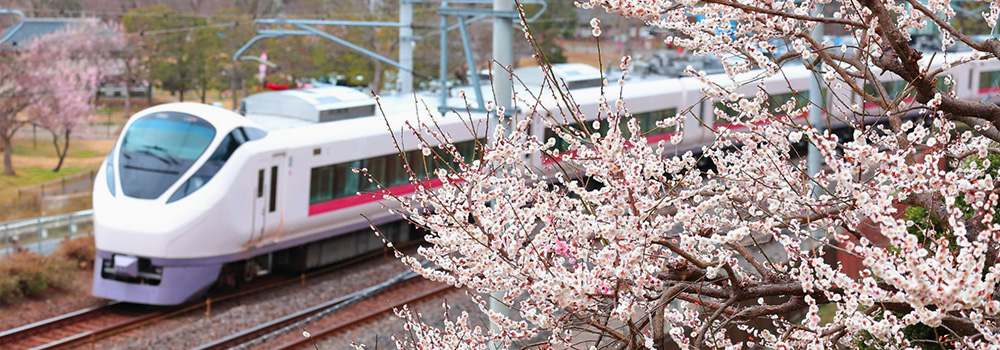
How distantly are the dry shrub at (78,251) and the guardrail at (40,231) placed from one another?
0.61m

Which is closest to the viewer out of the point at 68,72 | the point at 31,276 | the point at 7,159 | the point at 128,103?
the point at 31,276

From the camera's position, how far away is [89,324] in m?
13.5

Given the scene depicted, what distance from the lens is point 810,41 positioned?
466 cm

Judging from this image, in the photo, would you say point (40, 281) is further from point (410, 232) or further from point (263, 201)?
point (410, 232)

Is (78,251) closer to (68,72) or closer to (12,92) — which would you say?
(12,92)

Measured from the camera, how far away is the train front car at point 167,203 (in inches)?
518

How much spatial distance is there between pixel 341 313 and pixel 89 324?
311 centimetres

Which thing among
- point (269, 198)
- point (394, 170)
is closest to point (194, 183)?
point (269, 198)

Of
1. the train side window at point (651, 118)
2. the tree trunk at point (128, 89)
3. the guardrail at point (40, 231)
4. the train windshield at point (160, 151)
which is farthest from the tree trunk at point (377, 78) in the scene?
the train windshield at point (160, 151)

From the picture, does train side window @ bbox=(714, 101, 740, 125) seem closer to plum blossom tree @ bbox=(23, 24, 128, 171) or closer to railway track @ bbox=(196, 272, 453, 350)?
railway track @ bbox=(196, 272, 453, 350)

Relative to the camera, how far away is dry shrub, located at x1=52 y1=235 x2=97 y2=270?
17281mm

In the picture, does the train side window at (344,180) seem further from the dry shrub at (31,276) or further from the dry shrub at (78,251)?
the dry shrub at (78,251)

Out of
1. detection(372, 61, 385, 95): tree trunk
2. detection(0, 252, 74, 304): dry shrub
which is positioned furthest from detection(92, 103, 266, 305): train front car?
detection(372, 61, 385, 95): tree trunk

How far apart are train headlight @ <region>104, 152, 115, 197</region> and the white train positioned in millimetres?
21
